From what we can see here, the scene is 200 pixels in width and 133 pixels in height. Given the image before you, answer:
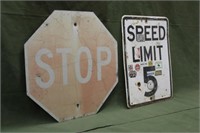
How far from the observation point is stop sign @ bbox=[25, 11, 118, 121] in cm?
133

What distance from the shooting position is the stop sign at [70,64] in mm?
1326

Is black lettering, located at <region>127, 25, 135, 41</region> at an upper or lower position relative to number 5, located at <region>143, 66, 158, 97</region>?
upper

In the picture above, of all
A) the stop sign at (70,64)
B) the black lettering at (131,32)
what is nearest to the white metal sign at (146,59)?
the black lettering at (131,32)

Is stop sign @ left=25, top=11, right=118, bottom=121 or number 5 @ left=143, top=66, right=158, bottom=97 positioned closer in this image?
stop sign @ left=25, top=11, right=118, bottom=121

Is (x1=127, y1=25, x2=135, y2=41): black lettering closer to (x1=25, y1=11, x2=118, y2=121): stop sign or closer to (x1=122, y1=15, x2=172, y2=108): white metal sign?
(x1=122, y1=15, x2=172, y2=108): white metal sign

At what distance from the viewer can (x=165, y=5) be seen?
1.89 meters

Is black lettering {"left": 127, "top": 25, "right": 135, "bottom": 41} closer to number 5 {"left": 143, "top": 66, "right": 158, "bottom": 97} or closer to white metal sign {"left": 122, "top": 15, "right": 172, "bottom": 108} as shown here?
white metal sign {"left": 122, "top": 15, "right": 172, "bottom": 108}

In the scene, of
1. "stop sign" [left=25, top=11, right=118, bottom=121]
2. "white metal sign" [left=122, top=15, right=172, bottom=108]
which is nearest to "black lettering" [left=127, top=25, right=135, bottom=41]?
"white metal sign" [left=122, top=15, right=172, bottom=108]

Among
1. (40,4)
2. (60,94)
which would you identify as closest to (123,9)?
(40,4)

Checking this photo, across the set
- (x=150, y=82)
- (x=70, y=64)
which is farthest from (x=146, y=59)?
(x=70, y=64)

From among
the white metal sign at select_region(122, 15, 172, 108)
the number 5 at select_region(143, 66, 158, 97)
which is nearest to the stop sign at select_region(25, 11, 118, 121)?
the white metal sign at select_region(122, 15, 172, 108)

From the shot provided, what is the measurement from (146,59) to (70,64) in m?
0.48

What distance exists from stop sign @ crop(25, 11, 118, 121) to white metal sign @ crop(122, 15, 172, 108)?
11cm

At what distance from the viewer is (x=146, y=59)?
1.72 meters
